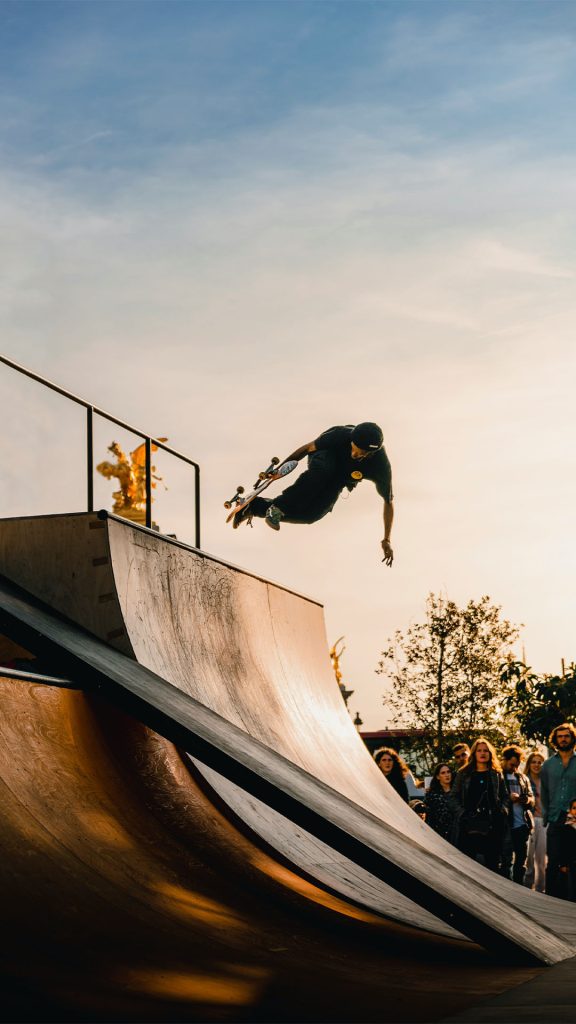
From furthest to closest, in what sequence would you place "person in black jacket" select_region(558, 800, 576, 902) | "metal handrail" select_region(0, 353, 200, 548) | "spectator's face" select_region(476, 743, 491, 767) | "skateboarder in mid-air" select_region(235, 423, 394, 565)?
"skateboarder in mid-air" select_region(235, 423, 394, 565), "person in black jacket" select_region(558, 800, 576, 902), "spectator's face" select_region(476, 743, 491, 767), "metal handrail" select_region(0, 353, 200, 548)

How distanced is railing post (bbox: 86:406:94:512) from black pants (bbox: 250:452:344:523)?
496cm

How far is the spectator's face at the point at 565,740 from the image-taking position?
9.91 m

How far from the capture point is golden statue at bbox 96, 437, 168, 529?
936cm

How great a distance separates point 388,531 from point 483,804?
5.77 meters

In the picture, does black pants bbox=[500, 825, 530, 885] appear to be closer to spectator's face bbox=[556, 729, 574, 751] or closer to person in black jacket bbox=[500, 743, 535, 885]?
person in black jacket bbox=[500, 743, 535, 885]

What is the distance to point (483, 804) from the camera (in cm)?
920

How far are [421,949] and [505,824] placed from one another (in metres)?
3.85

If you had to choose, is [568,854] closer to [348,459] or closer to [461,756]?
[461,756]

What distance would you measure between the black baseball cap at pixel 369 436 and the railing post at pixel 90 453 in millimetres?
5195

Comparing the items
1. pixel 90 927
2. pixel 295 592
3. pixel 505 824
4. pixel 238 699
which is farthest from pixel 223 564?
pixel 90 927

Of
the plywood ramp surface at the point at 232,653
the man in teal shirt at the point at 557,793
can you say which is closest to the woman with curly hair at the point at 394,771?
the plywood ramp surface at the point at 232,653

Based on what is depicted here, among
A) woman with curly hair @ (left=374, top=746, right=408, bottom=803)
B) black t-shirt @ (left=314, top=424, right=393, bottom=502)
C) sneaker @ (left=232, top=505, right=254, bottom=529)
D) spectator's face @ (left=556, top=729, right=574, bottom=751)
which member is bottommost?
woman with curly hair @ (left=374, top=746, right=408, bottom=803)

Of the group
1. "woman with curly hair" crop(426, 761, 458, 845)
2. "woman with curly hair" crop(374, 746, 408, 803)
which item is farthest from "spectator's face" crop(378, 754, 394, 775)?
"woman with curly hair" crop(426, 761, 458, 845)

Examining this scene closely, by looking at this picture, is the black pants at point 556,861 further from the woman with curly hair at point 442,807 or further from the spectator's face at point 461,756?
the spectator's face at point 461,756
